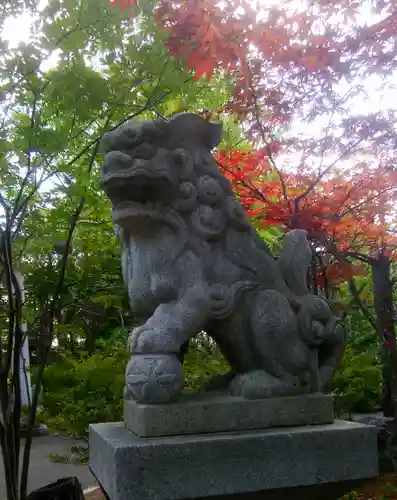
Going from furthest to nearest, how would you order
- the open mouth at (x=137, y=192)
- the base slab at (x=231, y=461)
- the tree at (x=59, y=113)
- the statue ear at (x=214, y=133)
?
1. the tree at (x=59, y=113)
2. the statue ear at (x=214, y=133)
3. the open mouth at (x=137, y=192)
4. the base slab at (x=231, y=461)

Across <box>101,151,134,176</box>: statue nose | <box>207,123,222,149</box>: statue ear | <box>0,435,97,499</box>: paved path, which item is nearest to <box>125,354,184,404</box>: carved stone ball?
<box>101,151,134,176</box>: statue nose

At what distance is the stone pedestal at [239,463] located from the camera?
6.82 ft

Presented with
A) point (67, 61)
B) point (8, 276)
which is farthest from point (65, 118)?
point (8, 276)

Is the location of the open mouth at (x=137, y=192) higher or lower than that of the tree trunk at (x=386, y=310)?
higher

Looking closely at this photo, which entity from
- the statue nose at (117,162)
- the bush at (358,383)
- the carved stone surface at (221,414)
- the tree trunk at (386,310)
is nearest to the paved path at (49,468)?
the bush at (358,383)

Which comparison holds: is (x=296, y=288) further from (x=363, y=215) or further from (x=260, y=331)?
(x=363, y=215)

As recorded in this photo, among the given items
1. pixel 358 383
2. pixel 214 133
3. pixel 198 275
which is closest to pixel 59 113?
pixel 214 133

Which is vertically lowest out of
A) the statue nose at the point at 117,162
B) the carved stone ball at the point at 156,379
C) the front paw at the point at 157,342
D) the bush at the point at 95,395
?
the bush at the point at 95,395

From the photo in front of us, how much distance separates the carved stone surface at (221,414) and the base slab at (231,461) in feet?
0.14

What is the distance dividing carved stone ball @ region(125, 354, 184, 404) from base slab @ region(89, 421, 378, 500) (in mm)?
167

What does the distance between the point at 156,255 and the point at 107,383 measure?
623cm

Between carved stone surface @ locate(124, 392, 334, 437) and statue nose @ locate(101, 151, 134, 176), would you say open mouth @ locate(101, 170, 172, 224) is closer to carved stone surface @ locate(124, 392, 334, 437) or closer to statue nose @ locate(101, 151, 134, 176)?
statue nose @ locate(101, 151, 134, 176)

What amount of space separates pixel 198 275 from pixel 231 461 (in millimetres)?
801

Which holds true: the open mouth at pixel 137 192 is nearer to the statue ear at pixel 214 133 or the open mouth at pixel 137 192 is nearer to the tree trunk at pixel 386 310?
the statue ear at pixel 214 133
